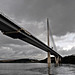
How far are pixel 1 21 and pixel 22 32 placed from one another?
11.9 m

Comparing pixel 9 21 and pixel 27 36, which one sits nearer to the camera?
pixel 9 21

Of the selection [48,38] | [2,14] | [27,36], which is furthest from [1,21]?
[48,38]

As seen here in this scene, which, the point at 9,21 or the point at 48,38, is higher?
the point at 48,38

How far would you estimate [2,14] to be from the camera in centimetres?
2619

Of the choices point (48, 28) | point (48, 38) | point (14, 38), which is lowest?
point (14, 38)

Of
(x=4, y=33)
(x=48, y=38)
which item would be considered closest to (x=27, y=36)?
(x=4, y=33)

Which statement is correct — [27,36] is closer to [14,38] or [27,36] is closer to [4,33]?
[14,38]

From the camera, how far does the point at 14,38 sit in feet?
143

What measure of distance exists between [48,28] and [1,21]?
81951 mm

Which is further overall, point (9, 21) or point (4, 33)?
point (4, 33)

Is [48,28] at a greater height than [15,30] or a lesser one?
greater

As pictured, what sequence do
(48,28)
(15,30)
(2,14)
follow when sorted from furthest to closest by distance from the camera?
(48,28) < (15,30) < (2,14)

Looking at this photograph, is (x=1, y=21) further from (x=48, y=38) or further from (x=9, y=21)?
(x=48, y=38)

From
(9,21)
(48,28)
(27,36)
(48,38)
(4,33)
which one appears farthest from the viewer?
(48,28)
